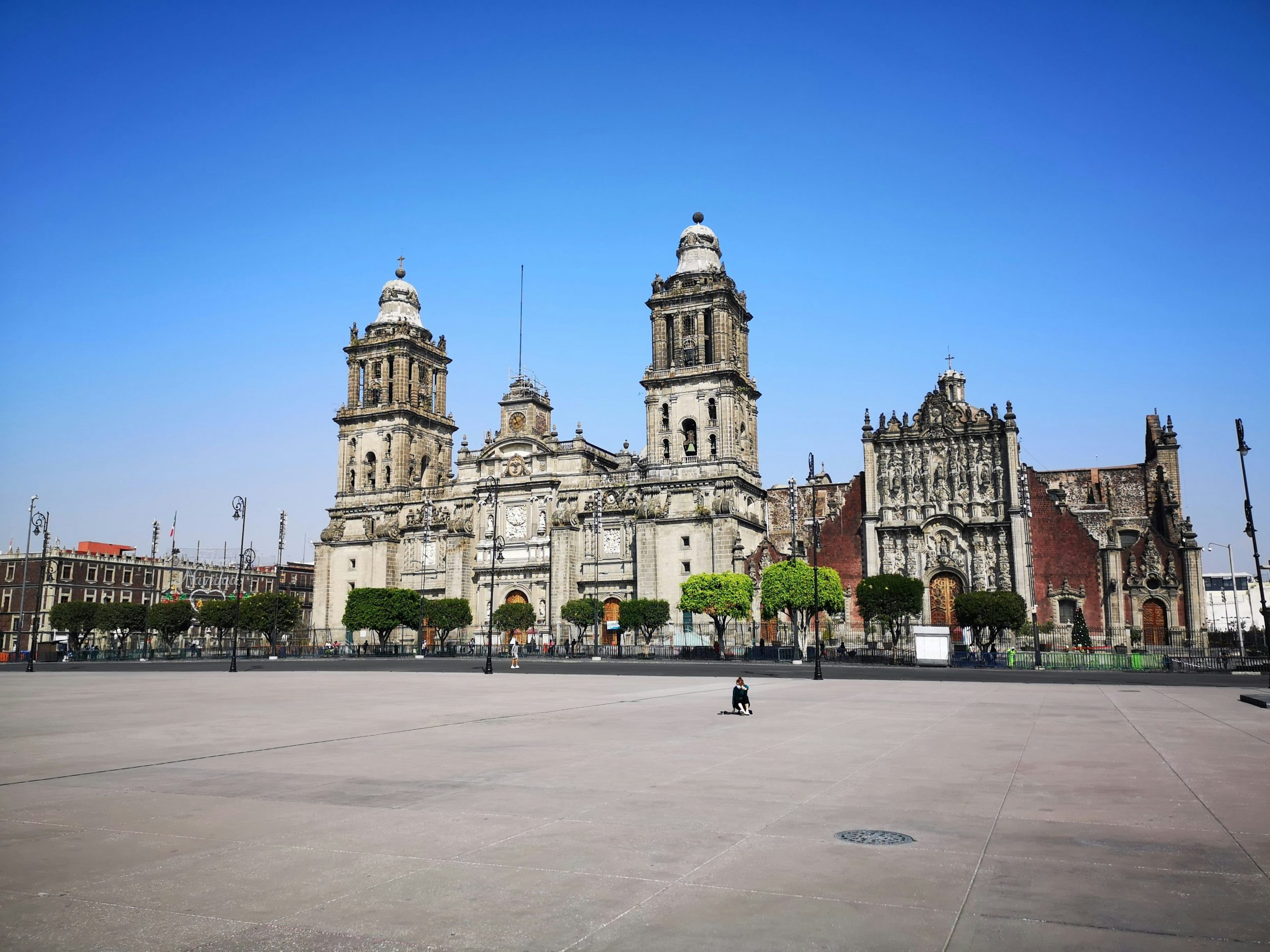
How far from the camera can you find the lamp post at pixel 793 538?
58094 mm

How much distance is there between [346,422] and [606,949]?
8320 cm

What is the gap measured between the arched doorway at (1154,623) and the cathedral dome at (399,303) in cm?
6226

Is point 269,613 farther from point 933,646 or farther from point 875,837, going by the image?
point 875,837

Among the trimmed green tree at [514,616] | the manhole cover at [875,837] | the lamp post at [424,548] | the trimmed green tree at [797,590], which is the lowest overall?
the manhole cover at [875,837]

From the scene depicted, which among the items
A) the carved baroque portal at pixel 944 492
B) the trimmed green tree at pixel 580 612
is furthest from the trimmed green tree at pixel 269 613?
the carved baroque portal at pixel 944 492

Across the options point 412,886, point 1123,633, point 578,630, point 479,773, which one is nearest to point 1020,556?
point 1123,633

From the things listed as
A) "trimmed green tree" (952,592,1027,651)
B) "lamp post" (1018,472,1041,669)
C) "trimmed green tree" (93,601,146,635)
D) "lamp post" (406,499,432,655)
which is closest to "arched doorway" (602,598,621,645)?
"lamp post" (406,499,432,655)

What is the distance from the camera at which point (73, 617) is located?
74000 mm

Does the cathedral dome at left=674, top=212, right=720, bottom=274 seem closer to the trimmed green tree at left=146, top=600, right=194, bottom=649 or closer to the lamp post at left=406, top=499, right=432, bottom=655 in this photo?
the lamp post at left=406, top=499, right=432, bottom=655

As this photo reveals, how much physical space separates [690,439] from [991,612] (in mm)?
25852

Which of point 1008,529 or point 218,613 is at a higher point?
point 1008,529

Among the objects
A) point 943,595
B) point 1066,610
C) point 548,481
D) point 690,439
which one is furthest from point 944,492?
point 548,481

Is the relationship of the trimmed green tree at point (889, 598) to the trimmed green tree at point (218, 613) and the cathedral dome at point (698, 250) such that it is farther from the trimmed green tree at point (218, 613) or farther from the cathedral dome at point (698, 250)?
the trimmed green tree at point (218, 613)

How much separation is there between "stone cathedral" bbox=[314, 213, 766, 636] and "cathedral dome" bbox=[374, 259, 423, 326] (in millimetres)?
161
